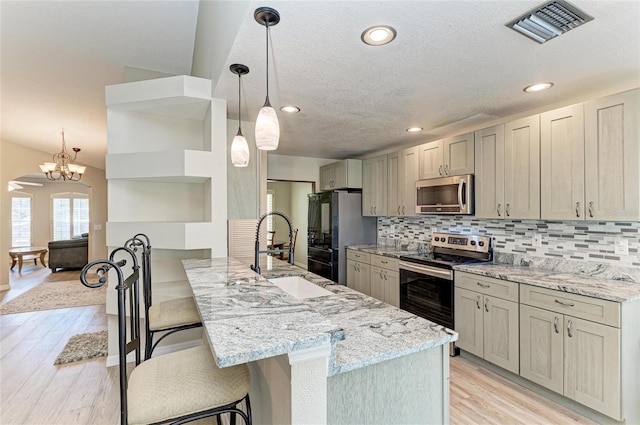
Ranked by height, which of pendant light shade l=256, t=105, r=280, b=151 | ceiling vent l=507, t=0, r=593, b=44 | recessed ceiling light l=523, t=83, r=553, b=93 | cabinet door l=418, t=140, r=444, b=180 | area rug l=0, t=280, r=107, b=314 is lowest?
area rug l=0, t=280, r=107, b=314

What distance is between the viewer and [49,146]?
6066 millimetres

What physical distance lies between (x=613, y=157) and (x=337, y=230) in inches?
124

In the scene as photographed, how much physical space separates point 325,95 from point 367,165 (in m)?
2.36

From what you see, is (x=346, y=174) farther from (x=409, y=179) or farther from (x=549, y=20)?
(x=549, y=20)

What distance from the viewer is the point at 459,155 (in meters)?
3.29

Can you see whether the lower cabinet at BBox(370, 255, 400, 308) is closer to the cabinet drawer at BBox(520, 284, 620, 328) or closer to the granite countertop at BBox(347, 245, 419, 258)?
the granite countertop at BBox(347, 245, 419, 258)

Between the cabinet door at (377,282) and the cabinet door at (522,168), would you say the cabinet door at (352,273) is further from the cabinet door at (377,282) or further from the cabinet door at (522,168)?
the cabinet door at (522,168)

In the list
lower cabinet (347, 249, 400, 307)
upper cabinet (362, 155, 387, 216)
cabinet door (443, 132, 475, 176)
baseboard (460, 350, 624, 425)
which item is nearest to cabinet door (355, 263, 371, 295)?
lower cabinet (347, 249, 400, 307)

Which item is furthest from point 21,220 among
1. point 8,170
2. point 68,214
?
point 8,170

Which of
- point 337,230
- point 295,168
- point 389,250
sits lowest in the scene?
point 389,250

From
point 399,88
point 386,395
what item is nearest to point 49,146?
point 399,88

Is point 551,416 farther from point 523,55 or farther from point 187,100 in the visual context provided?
point 187,100

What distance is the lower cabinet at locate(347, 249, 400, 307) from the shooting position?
12.2 feet

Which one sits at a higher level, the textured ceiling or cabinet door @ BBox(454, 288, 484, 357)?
the textured ceiling
